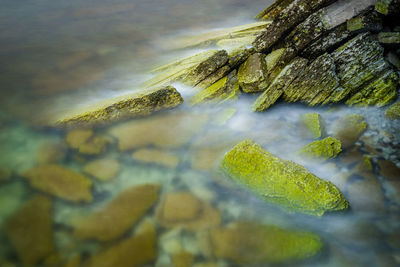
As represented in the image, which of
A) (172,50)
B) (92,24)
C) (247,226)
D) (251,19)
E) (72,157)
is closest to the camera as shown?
(247,226)

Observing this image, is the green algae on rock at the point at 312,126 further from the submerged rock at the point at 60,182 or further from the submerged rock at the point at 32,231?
the submerged rock at the point at 32,231

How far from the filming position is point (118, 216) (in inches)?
172

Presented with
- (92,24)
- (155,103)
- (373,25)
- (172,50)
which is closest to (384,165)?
(373,25)

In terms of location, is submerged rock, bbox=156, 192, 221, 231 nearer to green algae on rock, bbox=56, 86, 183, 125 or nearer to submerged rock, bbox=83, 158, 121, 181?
submerged rock, bbox=83, 158, 121, 181

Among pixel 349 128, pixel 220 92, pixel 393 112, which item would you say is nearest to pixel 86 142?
pixel 220 92

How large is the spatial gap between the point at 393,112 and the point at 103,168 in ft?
21.4

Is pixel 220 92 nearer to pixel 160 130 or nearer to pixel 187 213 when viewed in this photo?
pixel 160 130

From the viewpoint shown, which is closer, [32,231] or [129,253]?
[129,253]

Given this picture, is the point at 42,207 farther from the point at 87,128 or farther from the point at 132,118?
the point at 132,118

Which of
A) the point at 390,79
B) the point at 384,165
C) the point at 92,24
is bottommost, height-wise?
the point at 384,165

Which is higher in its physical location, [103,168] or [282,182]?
[103,168]

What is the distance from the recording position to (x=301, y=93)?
646cm

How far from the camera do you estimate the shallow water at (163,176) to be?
3916 millimetres

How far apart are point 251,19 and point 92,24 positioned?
9702 mm
